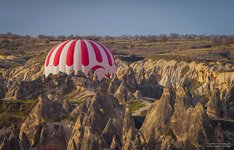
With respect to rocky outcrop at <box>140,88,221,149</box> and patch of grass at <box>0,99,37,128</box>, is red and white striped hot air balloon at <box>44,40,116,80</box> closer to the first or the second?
patch of grass at <box>0,99,37,128</box>

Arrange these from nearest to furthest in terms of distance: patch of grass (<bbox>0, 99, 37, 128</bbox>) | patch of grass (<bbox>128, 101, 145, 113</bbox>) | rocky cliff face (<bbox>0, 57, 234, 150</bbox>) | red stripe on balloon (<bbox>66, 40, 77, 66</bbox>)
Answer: rocky cliff face (<bbox>0, 57, 234, 150</bbox>) → patch of grass (<bbox>0, 99, 37, 128</bbox>) → patch of grass (<bbox>128, 101, 145, 113</bbox>) → red stripe on balloon (<bbox>66, 40, 77, 66</bbox>)

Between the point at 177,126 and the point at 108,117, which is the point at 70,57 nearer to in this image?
the point at 108,117

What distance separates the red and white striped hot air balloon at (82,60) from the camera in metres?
60.2

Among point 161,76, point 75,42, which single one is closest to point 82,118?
point 75,42

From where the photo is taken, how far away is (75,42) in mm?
62781

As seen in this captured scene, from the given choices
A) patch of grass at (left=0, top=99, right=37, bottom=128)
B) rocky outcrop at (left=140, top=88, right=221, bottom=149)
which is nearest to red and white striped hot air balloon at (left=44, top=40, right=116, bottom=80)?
patch of grass at (left=0, top=99, right=37, bottom=128)

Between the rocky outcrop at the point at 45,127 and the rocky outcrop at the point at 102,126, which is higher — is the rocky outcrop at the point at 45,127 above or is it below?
below

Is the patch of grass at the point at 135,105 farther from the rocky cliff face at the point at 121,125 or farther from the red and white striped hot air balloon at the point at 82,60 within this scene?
the red and white striped hot air balloon at the point at 82,60

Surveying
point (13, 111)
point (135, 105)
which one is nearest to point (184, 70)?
point (135, 105)

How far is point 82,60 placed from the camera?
6031cm

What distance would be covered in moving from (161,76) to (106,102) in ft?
181

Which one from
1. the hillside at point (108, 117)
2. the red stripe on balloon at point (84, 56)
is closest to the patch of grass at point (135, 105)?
the hillside at point (108, 117)

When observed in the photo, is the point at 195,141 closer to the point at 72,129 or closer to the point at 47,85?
the point at 72,129

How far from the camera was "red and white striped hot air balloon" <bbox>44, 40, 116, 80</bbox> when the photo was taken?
197ft
